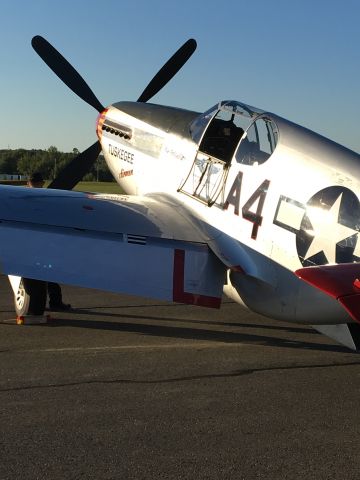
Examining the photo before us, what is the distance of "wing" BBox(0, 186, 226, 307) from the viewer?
5234 mm

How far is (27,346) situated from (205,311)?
9.46ft

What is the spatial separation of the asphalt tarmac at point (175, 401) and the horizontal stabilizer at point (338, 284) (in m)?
0.95

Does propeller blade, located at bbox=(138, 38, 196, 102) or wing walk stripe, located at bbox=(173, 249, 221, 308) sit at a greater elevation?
propeller blade, located at bbox=(138, 38, 196, 102)

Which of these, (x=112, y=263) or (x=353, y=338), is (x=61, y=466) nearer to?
(x=112, y=263)

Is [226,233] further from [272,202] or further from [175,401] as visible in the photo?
[175,401]

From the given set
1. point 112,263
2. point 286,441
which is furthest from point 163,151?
point 286,441

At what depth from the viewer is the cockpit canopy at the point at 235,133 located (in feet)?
19.8

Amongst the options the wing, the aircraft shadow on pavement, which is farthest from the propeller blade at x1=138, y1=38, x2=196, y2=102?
the wing

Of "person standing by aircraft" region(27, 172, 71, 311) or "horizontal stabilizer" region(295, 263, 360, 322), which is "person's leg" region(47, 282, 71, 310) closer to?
"person standing by aircraft" region(27, 172, 71, 311)

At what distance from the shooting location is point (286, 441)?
147 inches

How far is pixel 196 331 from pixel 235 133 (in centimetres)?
278

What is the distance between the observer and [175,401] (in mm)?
4453

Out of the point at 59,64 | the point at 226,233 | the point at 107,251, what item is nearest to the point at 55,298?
the point at 107,251

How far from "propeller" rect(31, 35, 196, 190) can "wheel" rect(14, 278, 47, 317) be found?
2.93 metres
